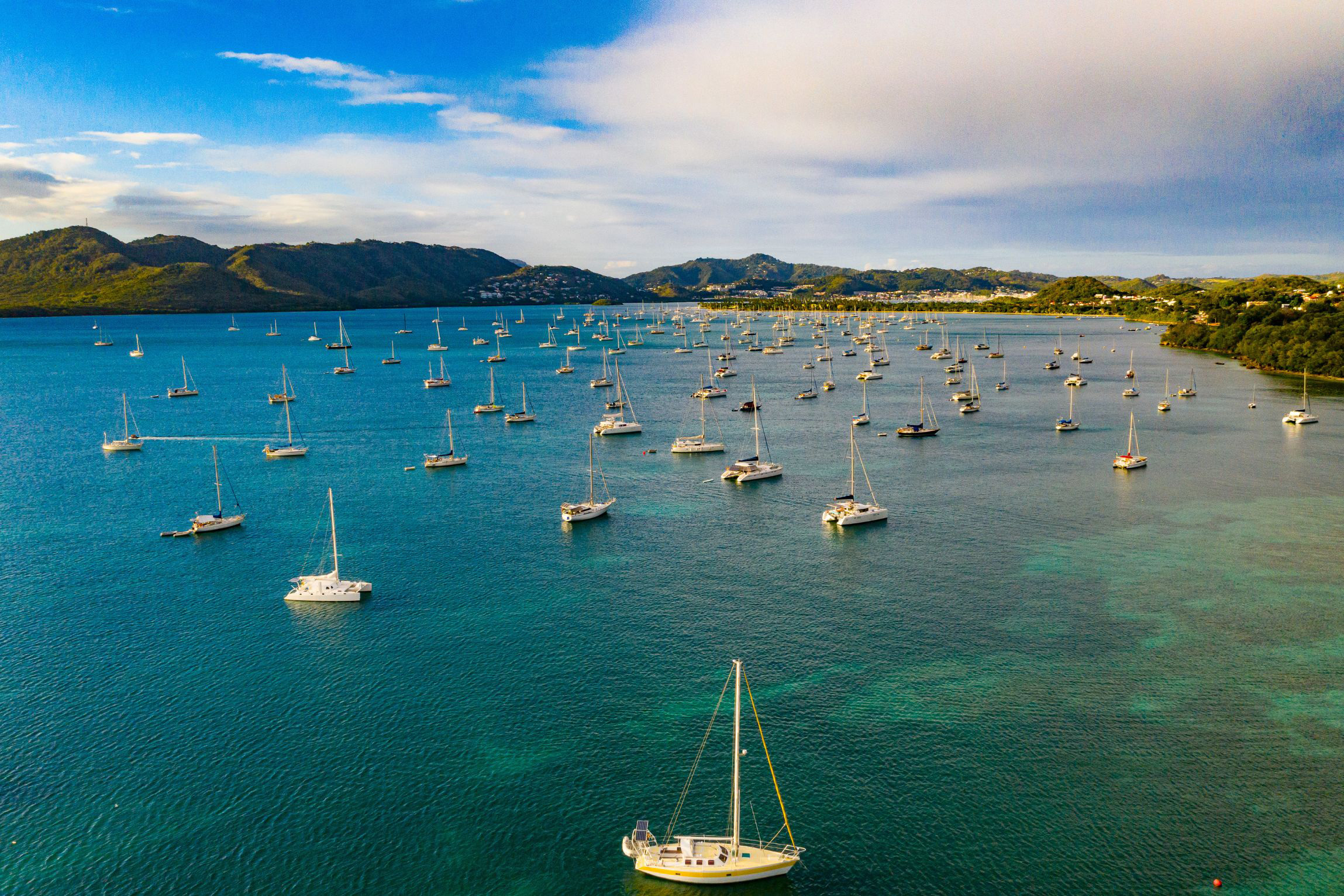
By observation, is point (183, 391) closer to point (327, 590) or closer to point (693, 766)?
point (327, 590)

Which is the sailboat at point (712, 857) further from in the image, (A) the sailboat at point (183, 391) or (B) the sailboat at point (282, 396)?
(A) the sailboat at point (183, 391)

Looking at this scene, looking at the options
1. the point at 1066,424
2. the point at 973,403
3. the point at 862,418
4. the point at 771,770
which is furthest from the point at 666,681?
the point at 973,403

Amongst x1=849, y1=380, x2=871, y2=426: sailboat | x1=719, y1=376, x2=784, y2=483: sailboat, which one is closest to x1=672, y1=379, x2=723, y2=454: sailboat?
x1=719, y1=376, x2=784, y2=483: sailboat

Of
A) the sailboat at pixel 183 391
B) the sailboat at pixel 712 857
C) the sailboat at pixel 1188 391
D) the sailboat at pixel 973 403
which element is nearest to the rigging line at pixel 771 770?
the sailboat at pixel 712 857

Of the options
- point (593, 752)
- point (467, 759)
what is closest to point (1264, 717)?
point (593, 752)

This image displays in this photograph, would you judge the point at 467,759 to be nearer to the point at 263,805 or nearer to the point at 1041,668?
the point at 263,805
